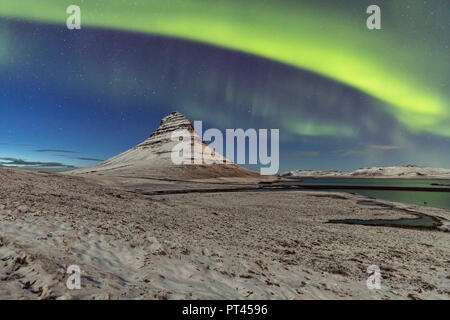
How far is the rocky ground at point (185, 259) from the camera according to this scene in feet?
21.3

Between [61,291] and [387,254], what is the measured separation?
15.7 meters

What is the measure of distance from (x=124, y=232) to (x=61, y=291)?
650 centimetres

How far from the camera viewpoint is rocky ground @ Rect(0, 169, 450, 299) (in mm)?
6500

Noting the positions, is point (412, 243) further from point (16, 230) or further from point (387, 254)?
point (16, 230)

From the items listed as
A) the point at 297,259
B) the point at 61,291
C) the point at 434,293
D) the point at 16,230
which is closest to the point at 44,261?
the point at 61,291

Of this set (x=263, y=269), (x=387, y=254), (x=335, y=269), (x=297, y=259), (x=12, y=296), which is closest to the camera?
(x=12, y=296)

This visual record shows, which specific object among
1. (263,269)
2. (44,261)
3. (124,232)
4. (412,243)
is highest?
(44,261)

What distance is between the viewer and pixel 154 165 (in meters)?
166

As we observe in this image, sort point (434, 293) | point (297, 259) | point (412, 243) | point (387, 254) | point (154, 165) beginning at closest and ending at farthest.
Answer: point (434, 293) → point (297, 259) → point (387, 254) → point (412, 243) → point (154, 165)

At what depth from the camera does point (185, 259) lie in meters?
9.48
